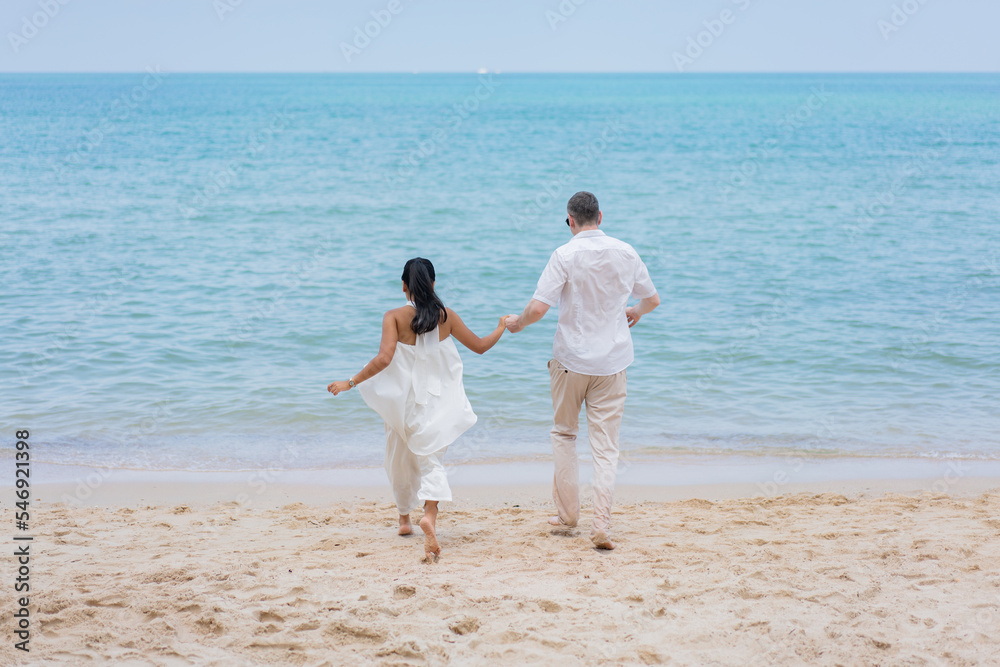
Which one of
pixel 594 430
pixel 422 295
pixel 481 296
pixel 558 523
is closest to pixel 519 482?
pixel 558 523

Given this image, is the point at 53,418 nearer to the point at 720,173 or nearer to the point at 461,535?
the point at 461,535

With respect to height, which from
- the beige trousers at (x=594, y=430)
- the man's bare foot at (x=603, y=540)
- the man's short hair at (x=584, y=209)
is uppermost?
the man's short hair at (x=584, y=209)

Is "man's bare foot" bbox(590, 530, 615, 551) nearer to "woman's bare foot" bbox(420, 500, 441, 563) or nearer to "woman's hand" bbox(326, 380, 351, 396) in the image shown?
"woman's bare foot" bbox(420, 500, 441, 563)

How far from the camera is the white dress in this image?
4191 mm

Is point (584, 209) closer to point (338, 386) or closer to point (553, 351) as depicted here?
point (553, 351)

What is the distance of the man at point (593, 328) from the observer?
166 inches

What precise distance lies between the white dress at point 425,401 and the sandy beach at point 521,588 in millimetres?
501

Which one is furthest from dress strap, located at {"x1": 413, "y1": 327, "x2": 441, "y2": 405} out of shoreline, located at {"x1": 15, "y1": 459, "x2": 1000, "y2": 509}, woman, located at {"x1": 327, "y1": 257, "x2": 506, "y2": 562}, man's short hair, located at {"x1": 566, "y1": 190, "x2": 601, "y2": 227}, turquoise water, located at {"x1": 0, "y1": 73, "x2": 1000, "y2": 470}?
turquoise water, located at {"x1": 0, "y1": 73, "x2": 1000, "y2": 470}

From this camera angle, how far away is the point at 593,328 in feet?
14.1

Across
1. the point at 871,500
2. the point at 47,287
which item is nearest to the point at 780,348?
the point at 871,500

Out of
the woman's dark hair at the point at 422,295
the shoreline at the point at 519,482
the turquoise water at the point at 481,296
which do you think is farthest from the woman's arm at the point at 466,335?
the turquoise water at the point at 481,296

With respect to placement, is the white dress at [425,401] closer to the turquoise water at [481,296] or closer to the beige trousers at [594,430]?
the beige trousers at [594,430]

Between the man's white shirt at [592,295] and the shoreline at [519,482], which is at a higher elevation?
the man's white shirt at [592,295]

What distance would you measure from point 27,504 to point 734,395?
6078mm
